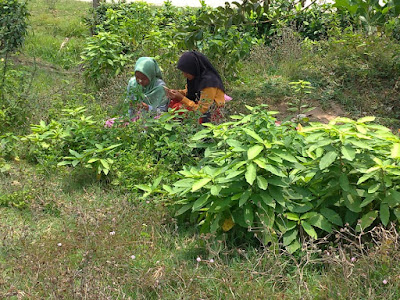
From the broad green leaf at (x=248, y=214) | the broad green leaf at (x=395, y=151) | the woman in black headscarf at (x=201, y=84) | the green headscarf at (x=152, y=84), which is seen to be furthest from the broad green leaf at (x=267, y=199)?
the green headscarf at (x=152, y=84)

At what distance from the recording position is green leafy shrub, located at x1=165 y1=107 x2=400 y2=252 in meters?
3.51

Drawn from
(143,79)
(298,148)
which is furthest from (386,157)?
(143,79)

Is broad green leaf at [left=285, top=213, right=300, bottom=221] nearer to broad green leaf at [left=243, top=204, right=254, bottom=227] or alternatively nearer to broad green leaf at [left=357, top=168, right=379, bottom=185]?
broad green leaf at [left=243, top=204, right=254, bottom=227]

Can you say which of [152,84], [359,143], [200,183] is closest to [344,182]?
[359,143]

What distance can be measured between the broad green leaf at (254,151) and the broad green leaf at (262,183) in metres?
0.15

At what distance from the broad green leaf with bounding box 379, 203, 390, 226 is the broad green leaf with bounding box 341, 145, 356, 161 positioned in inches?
14.1

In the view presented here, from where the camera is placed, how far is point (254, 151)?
141 inches

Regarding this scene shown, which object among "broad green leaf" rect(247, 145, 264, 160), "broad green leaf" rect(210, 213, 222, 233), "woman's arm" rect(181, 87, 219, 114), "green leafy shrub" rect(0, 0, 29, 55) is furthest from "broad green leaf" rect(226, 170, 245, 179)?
"green leafy shrub" rect(0, 0, 29, 55)

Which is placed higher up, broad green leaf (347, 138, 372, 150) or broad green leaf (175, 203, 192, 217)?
broad green leaf (347, 138, 372, 150)

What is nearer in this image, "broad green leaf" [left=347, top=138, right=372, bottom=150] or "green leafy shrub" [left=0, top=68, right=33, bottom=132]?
"broad green leaf" [left=347, top=138, right=372, bottom=150]

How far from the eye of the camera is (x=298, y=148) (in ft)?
12.7

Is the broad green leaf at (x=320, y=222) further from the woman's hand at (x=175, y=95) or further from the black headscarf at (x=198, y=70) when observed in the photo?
the woman's hand at (x=175, y=95)

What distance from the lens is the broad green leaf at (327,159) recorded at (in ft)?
11.4

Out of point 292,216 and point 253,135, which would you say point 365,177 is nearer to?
Result: point 292,216
